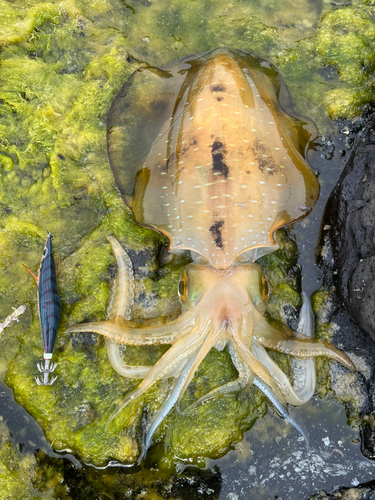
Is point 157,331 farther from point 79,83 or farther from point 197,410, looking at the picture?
point 79,83

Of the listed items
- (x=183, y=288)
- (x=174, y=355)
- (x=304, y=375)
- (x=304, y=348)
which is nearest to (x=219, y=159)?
(x=183, y=288)

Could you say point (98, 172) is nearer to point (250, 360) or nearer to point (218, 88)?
point (218, 88)

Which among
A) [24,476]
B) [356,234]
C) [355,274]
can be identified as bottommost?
[24,476]

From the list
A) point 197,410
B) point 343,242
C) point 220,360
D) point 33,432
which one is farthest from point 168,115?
point 33,432

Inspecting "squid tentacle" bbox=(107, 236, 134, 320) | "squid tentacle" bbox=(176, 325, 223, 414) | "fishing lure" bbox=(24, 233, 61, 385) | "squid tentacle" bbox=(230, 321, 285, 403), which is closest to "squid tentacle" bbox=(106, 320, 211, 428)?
"squid tentacle" bbox=(176, 325, 223, 414)

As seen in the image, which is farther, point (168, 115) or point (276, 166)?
point (168, 115)

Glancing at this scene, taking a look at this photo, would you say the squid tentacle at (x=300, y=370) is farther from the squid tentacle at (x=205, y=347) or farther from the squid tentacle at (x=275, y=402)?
the squid tentacle at (x=205, y=347)
